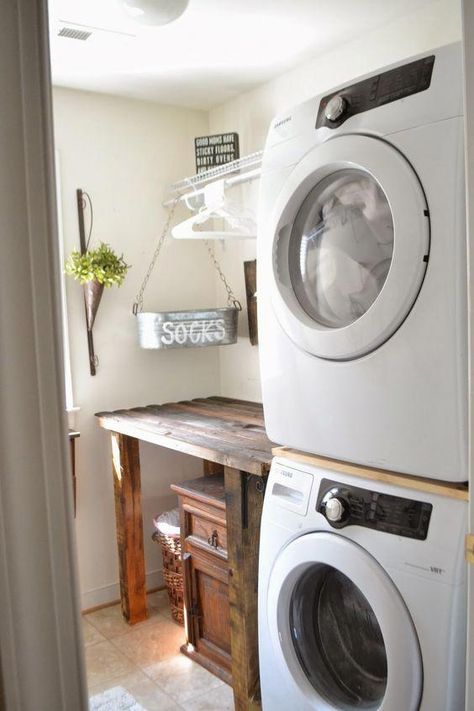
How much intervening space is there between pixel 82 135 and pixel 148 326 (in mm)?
959

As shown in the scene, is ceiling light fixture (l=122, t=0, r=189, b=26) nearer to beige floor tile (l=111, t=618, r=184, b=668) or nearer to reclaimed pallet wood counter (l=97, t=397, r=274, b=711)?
reclaimed pallet wood counter (l=97, t=397, r=274, b=711)

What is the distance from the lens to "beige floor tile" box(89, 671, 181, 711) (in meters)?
2.25

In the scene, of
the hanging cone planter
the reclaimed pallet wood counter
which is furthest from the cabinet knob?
the hanging cone planter

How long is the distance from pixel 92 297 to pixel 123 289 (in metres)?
0.24

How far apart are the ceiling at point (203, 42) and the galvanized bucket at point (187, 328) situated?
1048mm

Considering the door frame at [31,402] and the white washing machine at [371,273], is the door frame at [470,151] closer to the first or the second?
the white washing machine at [371,273]

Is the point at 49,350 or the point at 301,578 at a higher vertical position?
the point at 49,350

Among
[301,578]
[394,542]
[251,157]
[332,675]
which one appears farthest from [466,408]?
[251,157]

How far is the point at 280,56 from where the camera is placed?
256 centimetres

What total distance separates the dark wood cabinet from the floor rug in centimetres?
32

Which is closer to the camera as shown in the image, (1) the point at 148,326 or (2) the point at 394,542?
(2) the point at 394,542

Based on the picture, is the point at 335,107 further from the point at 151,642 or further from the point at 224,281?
the point at 151,642

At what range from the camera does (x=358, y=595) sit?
1.54 metres

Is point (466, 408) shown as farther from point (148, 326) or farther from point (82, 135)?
point (82, 135)
